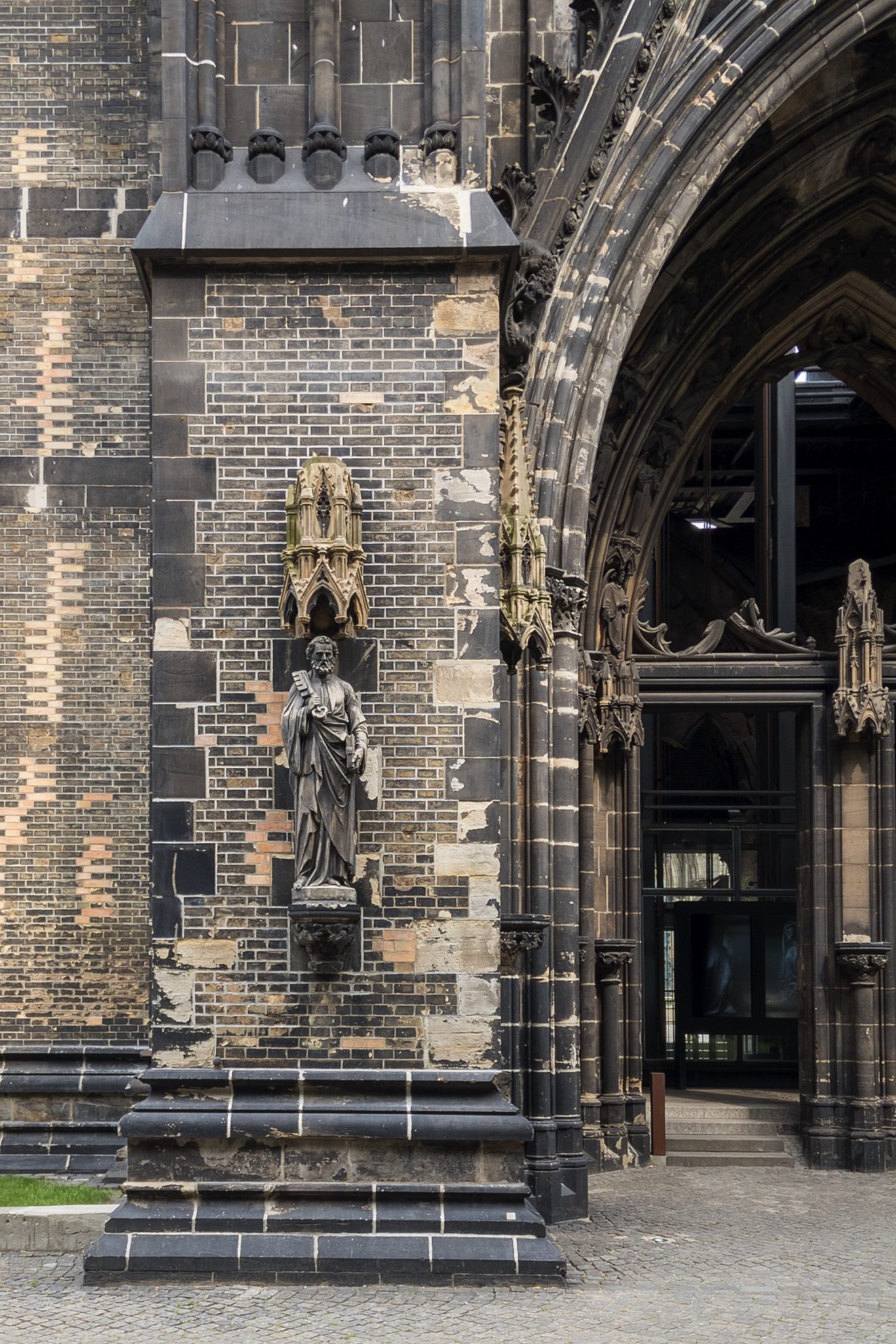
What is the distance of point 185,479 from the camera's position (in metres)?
10.0

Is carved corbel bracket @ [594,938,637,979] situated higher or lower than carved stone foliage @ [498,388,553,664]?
lower

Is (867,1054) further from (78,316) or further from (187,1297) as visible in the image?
(78,316)

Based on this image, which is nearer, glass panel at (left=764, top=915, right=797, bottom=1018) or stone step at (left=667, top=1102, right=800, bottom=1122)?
stone step at (left=667, top=1102, right=800, bottom=1122)

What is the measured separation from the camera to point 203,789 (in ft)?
32.3

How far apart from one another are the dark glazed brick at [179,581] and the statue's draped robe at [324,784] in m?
0.92

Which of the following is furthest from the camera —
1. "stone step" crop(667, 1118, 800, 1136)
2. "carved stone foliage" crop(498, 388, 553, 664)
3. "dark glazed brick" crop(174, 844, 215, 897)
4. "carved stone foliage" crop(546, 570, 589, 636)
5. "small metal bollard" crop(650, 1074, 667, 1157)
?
"stone step" crop(667, 1118, 800, 1136)

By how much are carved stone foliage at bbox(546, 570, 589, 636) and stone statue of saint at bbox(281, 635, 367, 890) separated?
9.38 feet

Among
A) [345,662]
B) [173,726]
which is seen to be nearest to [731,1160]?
[345,662]

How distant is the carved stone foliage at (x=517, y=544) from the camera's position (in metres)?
10.9

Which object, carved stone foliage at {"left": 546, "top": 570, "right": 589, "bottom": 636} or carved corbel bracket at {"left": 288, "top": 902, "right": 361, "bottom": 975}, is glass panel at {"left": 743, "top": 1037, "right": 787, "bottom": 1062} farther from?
carved corbel bracket at {"left": 288, "top": 902, "right": 361, "bottom": 975}

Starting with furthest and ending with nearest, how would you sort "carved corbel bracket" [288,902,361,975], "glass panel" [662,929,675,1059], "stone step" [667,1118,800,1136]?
"glass panel" [662,929,675,1059]
"stone step" [667,1118,800,1136]
"carved corbel bracket" [288,902,361,975]

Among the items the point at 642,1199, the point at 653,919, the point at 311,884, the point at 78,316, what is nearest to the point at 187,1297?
the point at 311,884

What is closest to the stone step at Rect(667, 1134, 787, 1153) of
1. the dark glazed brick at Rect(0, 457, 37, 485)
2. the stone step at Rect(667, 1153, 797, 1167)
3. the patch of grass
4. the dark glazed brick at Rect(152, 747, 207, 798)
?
the stone step at Rect(667, 1153, 797, 1167)

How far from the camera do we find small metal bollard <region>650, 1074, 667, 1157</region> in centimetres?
1392
